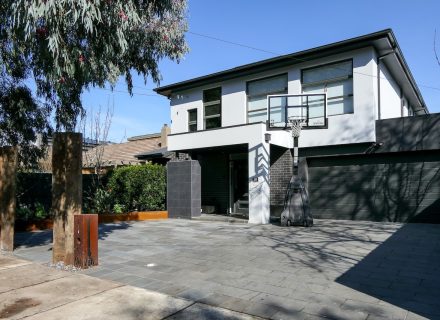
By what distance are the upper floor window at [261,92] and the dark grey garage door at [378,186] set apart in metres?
2.80

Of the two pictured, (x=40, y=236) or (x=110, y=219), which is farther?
(x=110, y=219)

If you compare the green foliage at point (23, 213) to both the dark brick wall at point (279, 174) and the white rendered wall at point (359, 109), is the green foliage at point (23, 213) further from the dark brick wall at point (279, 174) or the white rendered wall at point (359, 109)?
the white rendered wall at point (359, 109)

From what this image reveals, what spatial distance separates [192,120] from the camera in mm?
18125

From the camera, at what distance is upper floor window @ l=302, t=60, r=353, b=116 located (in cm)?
1345

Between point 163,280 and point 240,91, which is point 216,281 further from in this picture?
point 240,91

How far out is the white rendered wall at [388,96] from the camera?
14.0 metres

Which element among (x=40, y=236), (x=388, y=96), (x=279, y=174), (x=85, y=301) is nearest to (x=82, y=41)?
(x=85, y=301)

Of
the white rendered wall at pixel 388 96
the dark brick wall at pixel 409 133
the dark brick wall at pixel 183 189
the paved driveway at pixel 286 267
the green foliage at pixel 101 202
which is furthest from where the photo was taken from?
the dark brick wall at pixel 183 189

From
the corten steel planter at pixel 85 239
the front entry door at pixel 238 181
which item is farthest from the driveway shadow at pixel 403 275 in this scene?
the front entry door at pixel 238 181

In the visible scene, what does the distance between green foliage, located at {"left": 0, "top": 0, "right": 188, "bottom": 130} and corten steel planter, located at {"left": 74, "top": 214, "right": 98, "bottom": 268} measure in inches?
90.5

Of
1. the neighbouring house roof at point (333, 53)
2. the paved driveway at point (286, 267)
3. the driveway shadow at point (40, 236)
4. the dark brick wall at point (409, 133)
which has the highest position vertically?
the neighbouring house roof at point (333, 53)

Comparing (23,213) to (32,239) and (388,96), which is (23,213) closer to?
(32,239)

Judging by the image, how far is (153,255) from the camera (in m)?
7.80

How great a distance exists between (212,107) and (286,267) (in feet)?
38.1
